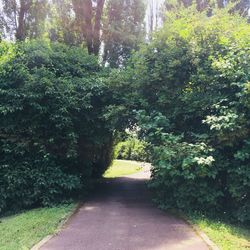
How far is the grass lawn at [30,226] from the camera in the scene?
6.94 meters

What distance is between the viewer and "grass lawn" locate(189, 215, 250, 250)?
21.7 ft

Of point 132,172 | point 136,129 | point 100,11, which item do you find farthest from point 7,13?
point 136,129

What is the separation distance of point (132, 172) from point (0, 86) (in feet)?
44.9

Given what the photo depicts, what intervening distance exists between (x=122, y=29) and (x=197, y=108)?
14.8 metres

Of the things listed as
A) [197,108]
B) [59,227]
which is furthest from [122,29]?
[59,227]

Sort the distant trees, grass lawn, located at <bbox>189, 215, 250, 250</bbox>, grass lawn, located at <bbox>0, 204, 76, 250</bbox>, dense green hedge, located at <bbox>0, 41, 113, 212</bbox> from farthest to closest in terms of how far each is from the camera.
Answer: the distant trees, dense green hedge, located at <bbox>0, 41, 113, 212</bbox>, grass lawn, located at <bbox>0, 204, 76, 250</bbox>, grass lawn, located at <bbox>189, 215, 250, 250</bbox>

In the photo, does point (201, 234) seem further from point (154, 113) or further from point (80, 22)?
point (80, 22)

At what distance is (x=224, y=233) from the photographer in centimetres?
729

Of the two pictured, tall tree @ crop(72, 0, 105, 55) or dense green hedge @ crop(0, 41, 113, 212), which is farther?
tall tree @ crop(72, 0, 105, 55)

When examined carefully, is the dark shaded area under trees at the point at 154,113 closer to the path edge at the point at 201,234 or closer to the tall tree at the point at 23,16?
the path edge at the point at 201,234

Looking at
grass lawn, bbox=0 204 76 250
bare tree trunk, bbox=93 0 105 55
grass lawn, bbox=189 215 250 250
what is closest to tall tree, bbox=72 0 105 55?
bare tree trunk, bbox=93 0 105 55

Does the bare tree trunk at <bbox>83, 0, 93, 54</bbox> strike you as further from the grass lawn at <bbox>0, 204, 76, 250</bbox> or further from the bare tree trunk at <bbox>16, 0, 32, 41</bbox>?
the grass lawn at <bbox>0, 204, 76, 250</bbox>

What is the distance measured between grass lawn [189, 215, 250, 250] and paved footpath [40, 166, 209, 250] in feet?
0.95

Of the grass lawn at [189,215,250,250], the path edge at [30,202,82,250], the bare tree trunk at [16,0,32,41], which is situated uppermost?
the bare tree trunk at [16,0,32,41]
